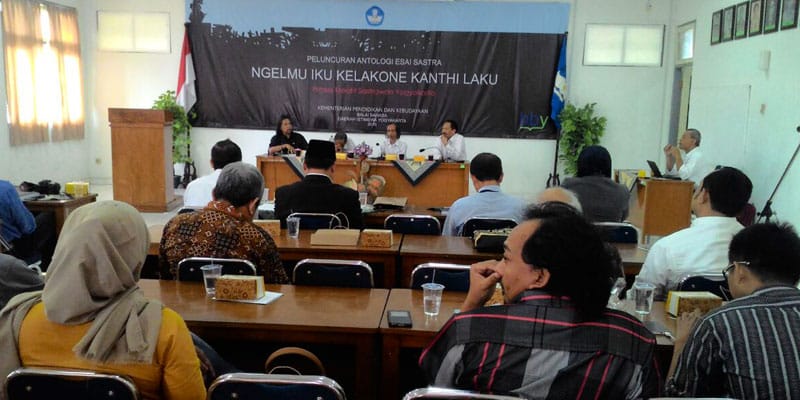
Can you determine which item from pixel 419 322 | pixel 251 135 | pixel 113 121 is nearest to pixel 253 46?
pixel 251 135

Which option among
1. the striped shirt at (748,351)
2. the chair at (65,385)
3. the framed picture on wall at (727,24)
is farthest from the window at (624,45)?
the chair at (65,385)

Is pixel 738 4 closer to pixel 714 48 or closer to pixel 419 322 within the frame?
pixel 714 48

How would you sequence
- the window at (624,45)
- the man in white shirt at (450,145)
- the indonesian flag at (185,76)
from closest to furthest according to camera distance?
the man in white shirt at (450,145) → the window at (624,45) → the indonesian flag at (185,76)

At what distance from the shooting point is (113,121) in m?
7.34

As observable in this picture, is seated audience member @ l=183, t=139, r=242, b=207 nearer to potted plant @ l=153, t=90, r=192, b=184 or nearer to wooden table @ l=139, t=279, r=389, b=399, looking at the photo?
wooden table @ l=139, t=279, r=389, b=399

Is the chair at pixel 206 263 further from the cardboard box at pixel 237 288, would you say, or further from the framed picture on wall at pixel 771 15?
the framed picture on wall at pixel 771 15

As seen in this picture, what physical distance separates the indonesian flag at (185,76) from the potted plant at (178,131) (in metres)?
0.12

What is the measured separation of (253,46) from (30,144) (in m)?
3.35

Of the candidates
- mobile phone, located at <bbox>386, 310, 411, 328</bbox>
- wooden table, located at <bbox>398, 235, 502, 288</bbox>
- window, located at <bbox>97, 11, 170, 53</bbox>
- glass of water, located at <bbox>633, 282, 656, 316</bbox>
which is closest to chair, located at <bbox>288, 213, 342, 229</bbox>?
wooden table, located at <bbox>398, 235, 502, 288</bbox>

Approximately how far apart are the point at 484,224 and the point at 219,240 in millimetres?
1727

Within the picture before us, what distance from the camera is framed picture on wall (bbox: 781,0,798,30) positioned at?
6.07 metres

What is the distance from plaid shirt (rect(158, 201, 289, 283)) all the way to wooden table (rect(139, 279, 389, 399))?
0.24 m

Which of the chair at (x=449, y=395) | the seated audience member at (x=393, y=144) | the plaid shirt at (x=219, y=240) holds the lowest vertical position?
the chair at (x=449, y=395)

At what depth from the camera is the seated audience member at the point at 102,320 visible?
1.58 m
